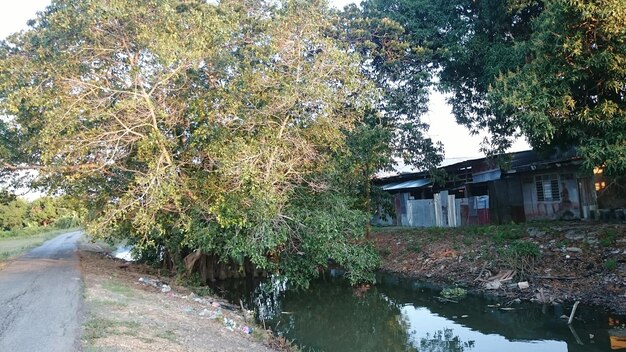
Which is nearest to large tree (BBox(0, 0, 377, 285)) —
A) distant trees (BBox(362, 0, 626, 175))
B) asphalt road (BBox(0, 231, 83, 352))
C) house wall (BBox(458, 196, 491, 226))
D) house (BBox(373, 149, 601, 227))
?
asphalt road (BBox(0, 231, 83, 352))

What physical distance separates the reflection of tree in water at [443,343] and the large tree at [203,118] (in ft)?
9.46

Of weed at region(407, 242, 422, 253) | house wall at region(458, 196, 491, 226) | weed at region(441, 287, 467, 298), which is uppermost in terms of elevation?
house wall at region(458, 196, 491, 226)

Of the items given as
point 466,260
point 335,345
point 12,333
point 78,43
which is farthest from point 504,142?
point 12,333

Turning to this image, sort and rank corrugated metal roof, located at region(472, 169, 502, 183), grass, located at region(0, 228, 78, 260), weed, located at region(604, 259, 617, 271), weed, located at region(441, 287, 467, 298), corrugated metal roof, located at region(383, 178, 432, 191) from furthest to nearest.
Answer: corrugated metal roof, located at region(383, 178, 432, 191) → grass, located at region(0, 228, 78, 260) → corrugated metal roof, located at region(472, 169, 502, 183) → weed, located at region(441, 287, 467, 298) → weed, located at region(604, 259, 617, 271)

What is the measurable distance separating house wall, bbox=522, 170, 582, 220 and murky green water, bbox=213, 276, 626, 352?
24.6 feet

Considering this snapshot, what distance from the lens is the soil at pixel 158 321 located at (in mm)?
8047

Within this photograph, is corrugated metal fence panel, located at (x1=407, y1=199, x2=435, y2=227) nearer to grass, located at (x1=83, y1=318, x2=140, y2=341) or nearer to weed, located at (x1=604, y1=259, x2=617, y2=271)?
weed, located at (x1=604, y1=259, x2=617, y2=271)

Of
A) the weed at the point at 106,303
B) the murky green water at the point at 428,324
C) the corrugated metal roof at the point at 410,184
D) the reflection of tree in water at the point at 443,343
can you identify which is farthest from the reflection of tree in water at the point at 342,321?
the corrugated metal roof at the point at 410,184

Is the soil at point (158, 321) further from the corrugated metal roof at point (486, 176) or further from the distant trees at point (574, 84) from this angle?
the corrugated metal roof at point (486, 176)

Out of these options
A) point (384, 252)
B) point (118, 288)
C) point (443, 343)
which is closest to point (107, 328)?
point (118, 288)

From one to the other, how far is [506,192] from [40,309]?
19744mm

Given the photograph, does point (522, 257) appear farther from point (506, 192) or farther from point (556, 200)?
point (506, 192)

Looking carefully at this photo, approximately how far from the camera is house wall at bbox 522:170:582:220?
1938 cm

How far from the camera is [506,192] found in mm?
22344
